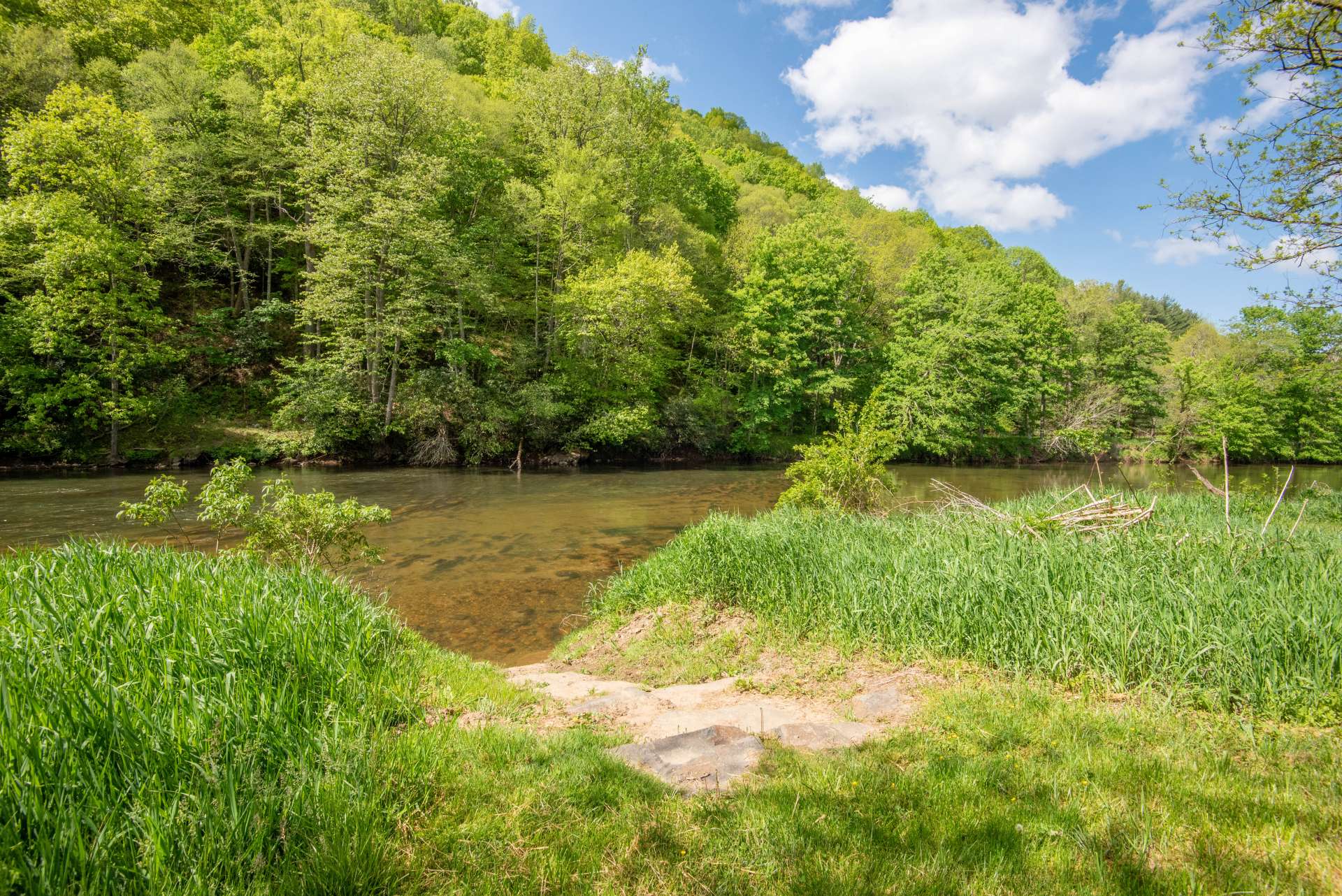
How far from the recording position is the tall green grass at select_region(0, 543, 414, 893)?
6.05 feet

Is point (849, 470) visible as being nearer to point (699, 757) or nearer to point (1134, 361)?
point (699, 757)

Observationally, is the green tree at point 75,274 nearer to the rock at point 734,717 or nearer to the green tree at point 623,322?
the green tree at point 623,322

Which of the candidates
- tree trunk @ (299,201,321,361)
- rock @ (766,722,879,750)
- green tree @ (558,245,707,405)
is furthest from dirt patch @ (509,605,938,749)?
tree trunk @ (299,201,321,361)

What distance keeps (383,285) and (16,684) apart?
22.9 m

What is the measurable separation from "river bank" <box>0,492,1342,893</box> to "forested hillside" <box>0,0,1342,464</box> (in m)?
12.4

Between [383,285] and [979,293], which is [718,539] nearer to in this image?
[383,285]

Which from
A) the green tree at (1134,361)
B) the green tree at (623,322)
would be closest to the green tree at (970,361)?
the green tree at (1134,361)

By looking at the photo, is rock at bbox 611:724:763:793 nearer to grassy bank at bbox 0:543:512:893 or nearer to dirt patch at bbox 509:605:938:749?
dirt patch at bbox 509:605:938:749

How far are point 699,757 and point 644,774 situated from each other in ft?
1.36

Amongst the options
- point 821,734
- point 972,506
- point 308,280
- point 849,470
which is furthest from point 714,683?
point 308,280

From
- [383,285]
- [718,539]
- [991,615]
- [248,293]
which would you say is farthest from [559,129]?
[991,615]

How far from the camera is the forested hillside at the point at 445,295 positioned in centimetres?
1919

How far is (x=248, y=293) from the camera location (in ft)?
86.8

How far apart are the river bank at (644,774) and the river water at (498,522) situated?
331 centimetres
